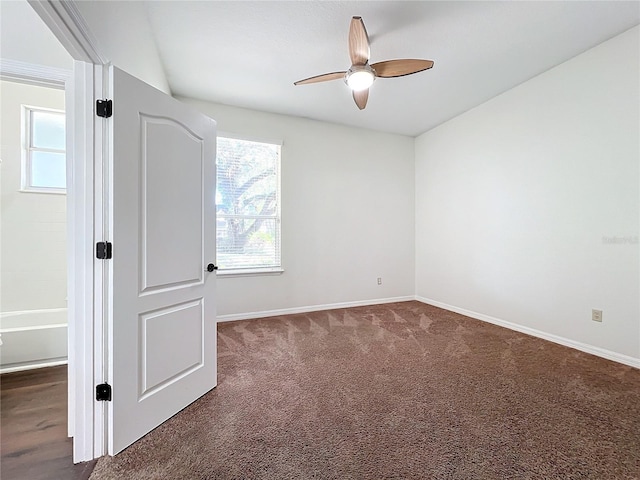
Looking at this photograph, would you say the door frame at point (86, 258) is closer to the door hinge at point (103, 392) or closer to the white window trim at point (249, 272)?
the door hinge at point (103, 392)

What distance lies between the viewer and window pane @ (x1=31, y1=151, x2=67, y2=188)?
9.82 ft

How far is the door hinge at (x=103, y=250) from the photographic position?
54.9 inches

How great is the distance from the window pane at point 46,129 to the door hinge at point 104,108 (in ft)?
8.52

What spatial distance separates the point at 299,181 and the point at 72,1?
2995 millimetres

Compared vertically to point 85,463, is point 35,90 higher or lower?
higher

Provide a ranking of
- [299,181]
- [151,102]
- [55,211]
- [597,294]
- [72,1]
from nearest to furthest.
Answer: [72,1]
[151,102]
[597,294]
[55,211]
[299,181]

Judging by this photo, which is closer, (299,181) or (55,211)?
(55,211)

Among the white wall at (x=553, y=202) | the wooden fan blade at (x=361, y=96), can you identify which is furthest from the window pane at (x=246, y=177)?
the white wall at (x=553, y=202)

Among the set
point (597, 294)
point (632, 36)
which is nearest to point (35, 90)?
point (632, 36)

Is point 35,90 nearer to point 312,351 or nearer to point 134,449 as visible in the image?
point 134,449

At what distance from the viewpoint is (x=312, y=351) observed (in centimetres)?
271

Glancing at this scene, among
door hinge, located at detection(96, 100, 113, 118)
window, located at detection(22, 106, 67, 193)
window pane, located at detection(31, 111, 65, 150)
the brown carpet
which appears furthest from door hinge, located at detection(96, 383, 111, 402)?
window pane, located at detection(31, 111, 65, 150)

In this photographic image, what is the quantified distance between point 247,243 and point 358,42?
2662 mm

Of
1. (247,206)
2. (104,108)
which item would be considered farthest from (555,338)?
(104,108)
